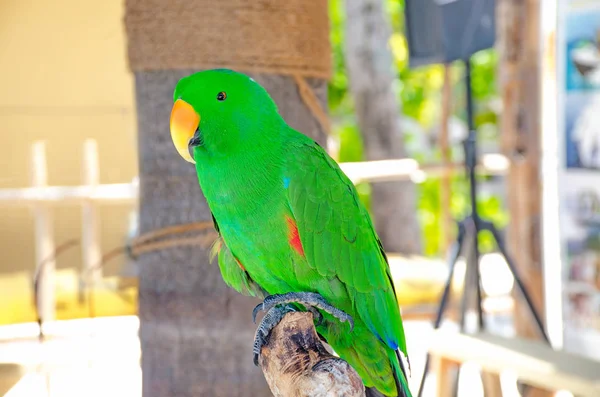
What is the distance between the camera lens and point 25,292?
1.54 m

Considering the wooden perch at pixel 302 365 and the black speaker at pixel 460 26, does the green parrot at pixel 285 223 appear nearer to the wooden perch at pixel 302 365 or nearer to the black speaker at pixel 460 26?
the wooden perch at pixel 302 365

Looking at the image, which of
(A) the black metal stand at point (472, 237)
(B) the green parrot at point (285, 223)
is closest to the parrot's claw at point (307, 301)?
(B) the green parrot at point (285, 223)

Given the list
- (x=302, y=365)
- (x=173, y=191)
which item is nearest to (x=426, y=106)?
(x=173, y=191)

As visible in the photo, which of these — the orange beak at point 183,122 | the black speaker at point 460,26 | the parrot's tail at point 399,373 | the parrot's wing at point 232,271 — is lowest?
the parrot's tail at point 399,373

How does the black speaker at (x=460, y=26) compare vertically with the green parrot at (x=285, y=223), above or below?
above

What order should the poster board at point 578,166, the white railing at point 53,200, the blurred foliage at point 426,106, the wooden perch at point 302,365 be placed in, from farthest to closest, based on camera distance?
the blurred foliage at point 426,106, the poster board at point 578,166, the white railing at point 53,200, the wooden perch at point 302,365

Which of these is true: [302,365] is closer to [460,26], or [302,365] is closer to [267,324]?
[267,324]

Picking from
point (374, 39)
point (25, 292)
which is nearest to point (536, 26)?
point (25, 292)

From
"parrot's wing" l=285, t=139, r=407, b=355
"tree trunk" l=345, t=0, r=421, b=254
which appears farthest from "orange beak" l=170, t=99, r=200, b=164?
Result: "tree trunk" l=345, t=0, r=421, b=254

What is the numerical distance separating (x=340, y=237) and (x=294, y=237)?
52 millimetres

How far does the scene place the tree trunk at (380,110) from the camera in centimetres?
409

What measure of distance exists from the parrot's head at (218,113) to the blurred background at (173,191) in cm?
15

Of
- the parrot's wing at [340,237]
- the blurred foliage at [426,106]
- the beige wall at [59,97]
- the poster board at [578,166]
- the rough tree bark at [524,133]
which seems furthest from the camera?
the blurred foliage at [426,106]

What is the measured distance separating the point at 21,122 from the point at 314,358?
0.77 m
